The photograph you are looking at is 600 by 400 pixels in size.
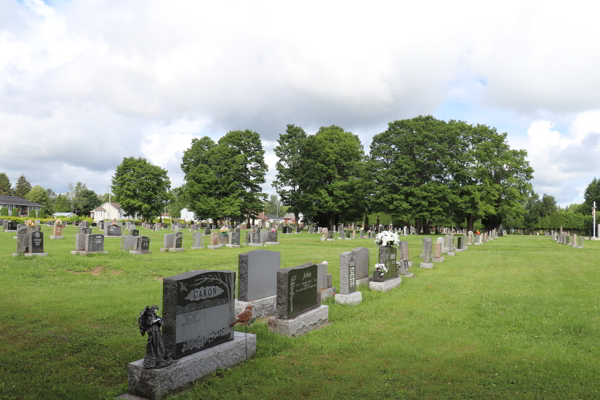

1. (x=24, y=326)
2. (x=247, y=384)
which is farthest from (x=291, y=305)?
(x=24, y=326)

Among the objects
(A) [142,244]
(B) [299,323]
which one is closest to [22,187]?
(A) [142,244]

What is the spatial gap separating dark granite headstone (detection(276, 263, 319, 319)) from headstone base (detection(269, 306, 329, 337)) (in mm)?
99

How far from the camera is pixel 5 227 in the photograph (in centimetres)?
3625

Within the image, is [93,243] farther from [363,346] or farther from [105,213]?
[105,213]

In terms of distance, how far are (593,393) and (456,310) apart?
4.30 meters

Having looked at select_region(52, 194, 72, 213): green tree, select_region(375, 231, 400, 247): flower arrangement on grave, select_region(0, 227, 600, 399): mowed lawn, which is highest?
select_region(52, 194, 72, 213): green tree

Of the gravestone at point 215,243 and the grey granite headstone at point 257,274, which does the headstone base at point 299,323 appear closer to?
the grey granite headstone at point 257,274

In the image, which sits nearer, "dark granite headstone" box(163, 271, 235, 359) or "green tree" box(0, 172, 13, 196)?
"dark granite headstone" box(163, 271, 235, 359)

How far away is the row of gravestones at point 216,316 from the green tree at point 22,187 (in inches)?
5258

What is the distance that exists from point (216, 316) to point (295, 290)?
6.72 feet

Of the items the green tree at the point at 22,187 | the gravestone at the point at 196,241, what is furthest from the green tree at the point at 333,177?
the green tree at the point at 22,187

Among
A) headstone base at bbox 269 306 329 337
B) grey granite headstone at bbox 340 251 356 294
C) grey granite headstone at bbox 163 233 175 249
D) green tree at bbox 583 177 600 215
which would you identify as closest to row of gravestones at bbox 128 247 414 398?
headstone base at bbox 269 306 329 337

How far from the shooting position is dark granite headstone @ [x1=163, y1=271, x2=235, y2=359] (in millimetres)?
4809

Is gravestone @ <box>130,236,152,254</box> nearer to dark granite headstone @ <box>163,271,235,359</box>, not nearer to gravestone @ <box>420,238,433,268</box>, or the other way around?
gravestone @ <box>420,238,433,268</box>
